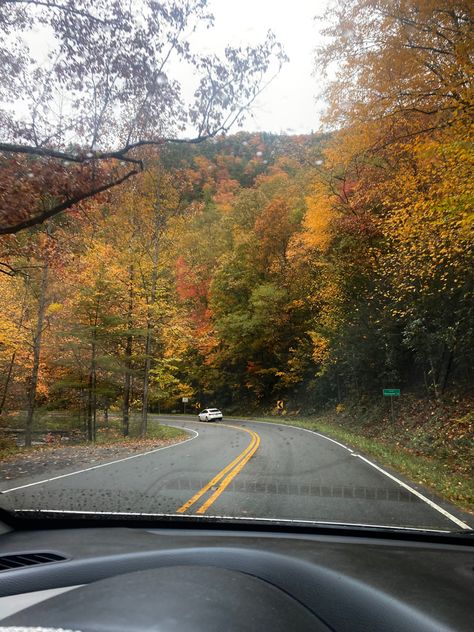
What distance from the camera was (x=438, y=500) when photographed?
25.2 ft

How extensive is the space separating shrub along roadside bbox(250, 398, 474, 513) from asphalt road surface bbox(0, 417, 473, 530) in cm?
70

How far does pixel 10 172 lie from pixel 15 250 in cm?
251

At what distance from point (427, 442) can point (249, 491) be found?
9248mm

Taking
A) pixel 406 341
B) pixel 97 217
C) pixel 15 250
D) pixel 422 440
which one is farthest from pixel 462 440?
pixel 15 250

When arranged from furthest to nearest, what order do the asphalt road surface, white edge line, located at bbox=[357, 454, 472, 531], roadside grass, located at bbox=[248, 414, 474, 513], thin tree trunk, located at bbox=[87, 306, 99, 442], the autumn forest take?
thin tree trunk, located at bbox=[87, 306, 99, 442] → the autumn forest → roadside grass, located at bbox=[248, 414, 474, 513] → white edge line, located at bbox=[357, 454, 472, 531] → the asphalt road surface

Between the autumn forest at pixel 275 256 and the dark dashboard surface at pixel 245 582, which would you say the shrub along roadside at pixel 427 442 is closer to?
the autumn forest at pixel 275 256

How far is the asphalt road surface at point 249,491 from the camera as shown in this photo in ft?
19.5

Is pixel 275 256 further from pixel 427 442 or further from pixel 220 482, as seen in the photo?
pixel 220 482

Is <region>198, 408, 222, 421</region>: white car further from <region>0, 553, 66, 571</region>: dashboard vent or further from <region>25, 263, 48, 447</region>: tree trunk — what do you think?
<region>0, 553, 66, 571</region>: dashboard vent

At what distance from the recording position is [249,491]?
754 cm

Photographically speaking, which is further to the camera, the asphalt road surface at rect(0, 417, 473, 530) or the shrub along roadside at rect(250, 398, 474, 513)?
the shrub along roadside at rect(250, 398, 474, 513)

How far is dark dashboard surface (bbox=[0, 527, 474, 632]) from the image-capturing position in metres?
1.68

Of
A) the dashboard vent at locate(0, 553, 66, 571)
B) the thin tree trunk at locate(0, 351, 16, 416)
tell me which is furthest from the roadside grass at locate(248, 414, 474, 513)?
the thin tree trunk at locate(0, 351, 16, 416)

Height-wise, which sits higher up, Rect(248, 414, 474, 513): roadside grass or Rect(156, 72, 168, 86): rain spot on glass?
Rect(156, 72, 168, 86): rain spot on glass
